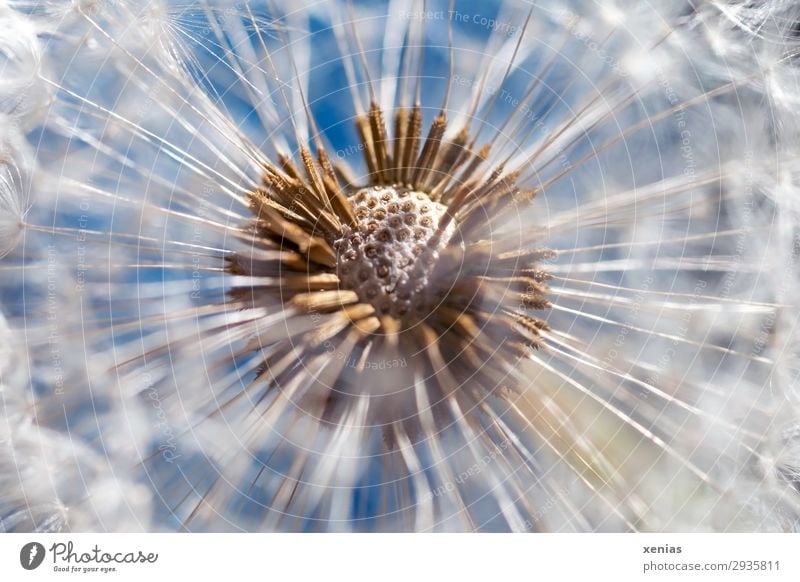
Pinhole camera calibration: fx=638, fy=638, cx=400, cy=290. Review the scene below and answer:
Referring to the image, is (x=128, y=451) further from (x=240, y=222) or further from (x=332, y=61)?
(x=332, y=61)

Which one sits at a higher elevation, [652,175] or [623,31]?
[623,31]
